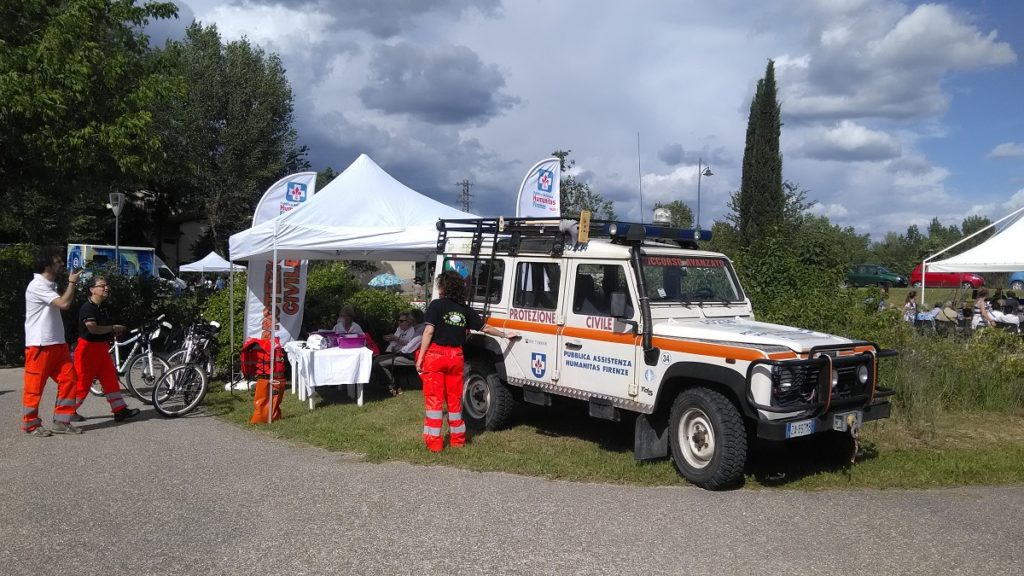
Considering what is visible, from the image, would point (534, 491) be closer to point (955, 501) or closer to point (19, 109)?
point (955, 501)

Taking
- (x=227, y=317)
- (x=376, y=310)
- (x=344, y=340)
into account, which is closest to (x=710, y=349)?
(x=344, y=340)

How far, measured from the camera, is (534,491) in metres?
5.98

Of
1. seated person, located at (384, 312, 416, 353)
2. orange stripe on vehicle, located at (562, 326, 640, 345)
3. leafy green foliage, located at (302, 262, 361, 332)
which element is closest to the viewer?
orange stripe on vehicle, located at (562, 326, 640, 345)

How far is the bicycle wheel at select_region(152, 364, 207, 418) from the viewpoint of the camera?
920 cm

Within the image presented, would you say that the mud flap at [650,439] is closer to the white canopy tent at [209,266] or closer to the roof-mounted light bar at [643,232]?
the roof-mounted light bar at [643,232]

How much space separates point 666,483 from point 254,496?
336 cm

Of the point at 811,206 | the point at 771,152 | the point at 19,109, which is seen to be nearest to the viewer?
the point at 19,109

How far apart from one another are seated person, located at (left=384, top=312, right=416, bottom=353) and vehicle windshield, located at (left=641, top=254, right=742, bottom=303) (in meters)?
4.97

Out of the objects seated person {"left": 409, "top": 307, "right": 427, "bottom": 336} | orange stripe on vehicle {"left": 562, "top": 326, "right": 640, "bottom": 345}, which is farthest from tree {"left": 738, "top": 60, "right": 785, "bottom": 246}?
orange stripe on vehicle {"left": 562, "top": 326, "right": 640, "bottom": 345}

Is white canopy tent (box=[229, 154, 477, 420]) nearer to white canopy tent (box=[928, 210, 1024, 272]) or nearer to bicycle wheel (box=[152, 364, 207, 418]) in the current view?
bicycle wheel (box=[152, 364, 207, 418])

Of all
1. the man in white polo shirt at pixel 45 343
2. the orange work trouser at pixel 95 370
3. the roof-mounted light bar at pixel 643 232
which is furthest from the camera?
the orange work trouser at pixel 95 370

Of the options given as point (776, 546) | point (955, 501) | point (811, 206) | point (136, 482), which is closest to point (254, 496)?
point (136, 482)

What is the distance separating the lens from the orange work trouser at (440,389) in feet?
23.8

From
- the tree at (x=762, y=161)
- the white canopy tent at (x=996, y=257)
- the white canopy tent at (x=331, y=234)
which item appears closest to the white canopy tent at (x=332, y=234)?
the white canopy tent at (x=331, y=234)
